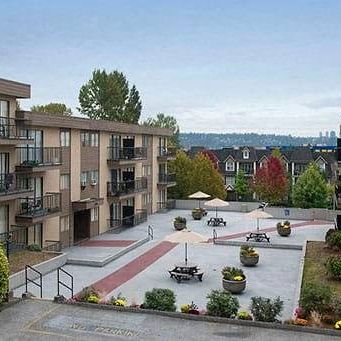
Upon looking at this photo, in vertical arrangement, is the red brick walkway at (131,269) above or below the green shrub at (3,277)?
below

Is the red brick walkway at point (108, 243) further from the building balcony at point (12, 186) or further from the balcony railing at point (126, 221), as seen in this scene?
the building balcony at point (12, 186)

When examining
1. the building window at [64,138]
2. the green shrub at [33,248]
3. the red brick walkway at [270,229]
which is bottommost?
the red brick walkway at [270,229]

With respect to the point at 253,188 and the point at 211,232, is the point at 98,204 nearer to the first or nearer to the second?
the point at 211,232

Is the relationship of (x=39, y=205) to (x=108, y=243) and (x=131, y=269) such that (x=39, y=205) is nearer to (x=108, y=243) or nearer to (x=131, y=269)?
(x=108, y=243)

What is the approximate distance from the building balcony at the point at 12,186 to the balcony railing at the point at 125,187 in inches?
432

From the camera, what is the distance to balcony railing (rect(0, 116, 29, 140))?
25953mm

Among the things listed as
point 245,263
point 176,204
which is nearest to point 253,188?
point 176,204

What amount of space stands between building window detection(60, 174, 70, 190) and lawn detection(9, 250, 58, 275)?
18.5 ft

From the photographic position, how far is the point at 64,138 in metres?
32.2

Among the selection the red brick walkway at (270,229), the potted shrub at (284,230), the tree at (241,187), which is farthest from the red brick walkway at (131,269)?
the tree at (241,187)

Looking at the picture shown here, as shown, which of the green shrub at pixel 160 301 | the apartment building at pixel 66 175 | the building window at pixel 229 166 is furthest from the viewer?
the building window at pixel 229 166

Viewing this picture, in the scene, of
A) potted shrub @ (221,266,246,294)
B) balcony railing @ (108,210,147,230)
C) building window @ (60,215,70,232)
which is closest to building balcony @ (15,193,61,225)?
building window @ (60,215,70,232)

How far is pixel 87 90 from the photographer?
78125 mm

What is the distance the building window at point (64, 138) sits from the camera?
3183cm
